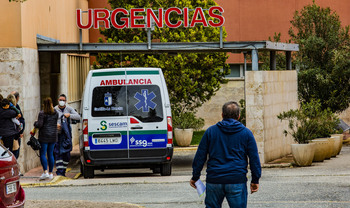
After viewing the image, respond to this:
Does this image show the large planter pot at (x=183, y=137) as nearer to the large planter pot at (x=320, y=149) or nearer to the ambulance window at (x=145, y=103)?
the large planter pot at (x=320, y=149)

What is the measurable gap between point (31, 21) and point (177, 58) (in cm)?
931

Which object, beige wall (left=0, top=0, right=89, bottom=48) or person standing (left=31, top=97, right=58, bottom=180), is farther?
beige wall (left=0, top=0, right=89, bottom=48)

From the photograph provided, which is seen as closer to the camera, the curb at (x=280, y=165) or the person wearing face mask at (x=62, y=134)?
the person wearing face mask at (x=62, y=134)

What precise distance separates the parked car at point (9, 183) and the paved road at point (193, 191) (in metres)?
3.14

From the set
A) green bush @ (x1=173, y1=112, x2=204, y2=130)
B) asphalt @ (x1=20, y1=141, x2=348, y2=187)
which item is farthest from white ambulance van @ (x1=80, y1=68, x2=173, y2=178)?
green bush @ (x1=173, y1=112, x2=204, y2=130)

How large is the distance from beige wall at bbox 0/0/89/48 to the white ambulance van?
3.46 metres

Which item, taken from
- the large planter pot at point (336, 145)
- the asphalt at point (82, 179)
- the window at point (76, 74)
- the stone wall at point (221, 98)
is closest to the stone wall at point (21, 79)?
the asphalt at point (82, 179)

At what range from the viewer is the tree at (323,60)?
26156 millimetres

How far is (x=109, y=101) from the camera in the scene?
15.1 m

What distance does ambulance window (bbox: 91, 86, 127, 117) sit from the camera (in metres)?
15.0

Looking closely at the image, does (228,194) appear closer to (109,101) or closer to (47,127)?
(109,101)

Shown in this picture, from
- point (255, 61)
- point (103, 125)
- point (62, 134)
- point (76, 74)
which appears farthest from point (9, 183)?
point (76, 74)

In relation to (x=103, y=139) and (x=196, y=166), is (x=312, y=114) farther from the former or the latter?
(x=196, y=166)

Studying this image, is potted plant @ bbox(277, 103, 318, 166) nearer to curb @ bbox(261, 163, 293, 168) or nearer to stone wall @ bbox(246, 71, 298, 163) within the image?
curb @ bbox(261, 163, 293, 168)
